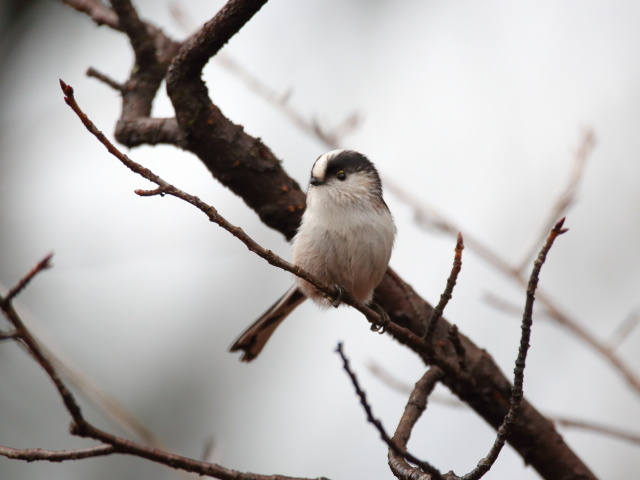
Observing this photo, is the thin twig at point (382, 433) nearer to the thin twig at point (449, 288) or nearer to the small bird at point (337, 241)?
the thin twig at point (449, 288)

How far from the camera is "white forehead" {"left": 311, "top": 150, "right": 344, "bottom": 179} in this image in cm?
339

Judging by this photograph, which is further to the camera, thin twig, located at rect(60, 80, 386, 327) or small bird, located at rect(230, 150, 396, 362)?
small bird, located at rect(230, 150, 396, 362)

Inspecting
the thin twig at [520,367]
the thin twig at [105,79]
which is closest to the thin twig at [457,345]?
the thin twig at [520,367]

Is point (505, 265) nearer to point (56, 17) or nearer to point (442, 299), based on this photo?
point (442, 299)

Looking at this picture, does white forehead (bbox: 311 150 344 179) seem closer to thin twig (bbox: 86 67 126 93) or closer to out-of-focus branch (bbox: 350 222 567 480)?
thin twig (bbox: 86 67 126 93)

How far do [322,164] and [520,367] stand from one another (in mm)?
1823

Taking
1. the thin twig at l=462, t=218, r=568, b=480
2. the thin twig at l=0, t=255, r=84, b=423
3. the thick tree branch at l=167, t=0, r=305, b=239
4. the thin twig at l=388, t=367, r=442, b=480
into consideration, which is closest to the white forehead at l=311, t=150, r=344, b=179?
the thick tree branch at l=167, t=0, r=305, b=239

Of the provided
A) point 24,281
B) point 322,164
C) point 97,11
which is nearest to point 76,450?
point 24,281

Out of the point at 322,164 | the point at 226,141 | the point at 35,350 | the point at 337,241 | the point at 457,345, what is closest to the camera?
the point at 35,350

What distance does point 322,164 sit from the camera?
344 cm

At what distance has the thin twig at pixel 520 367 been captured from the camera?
1.73 m

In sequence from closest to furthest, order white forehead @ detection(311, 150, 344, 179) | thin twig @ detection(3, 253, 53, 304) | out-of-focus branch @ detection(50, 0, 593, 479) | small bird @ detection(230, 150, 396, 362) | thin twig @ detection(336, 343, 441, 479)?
thin twig @ detection(336, 343, 441, 479) → thin twig @ detection(3, 253, 53, 304) → out-of-focus branch @ detection(50, 0, 593, 479) → small bird @ detection(230, 150, 396, 362) → white forehead @ detection(311, 150, 344, 179)

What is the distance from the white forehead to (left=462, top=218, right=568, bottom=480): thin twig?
5.59 ft

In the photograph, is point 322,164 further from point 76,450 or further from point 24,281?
point 76,450
